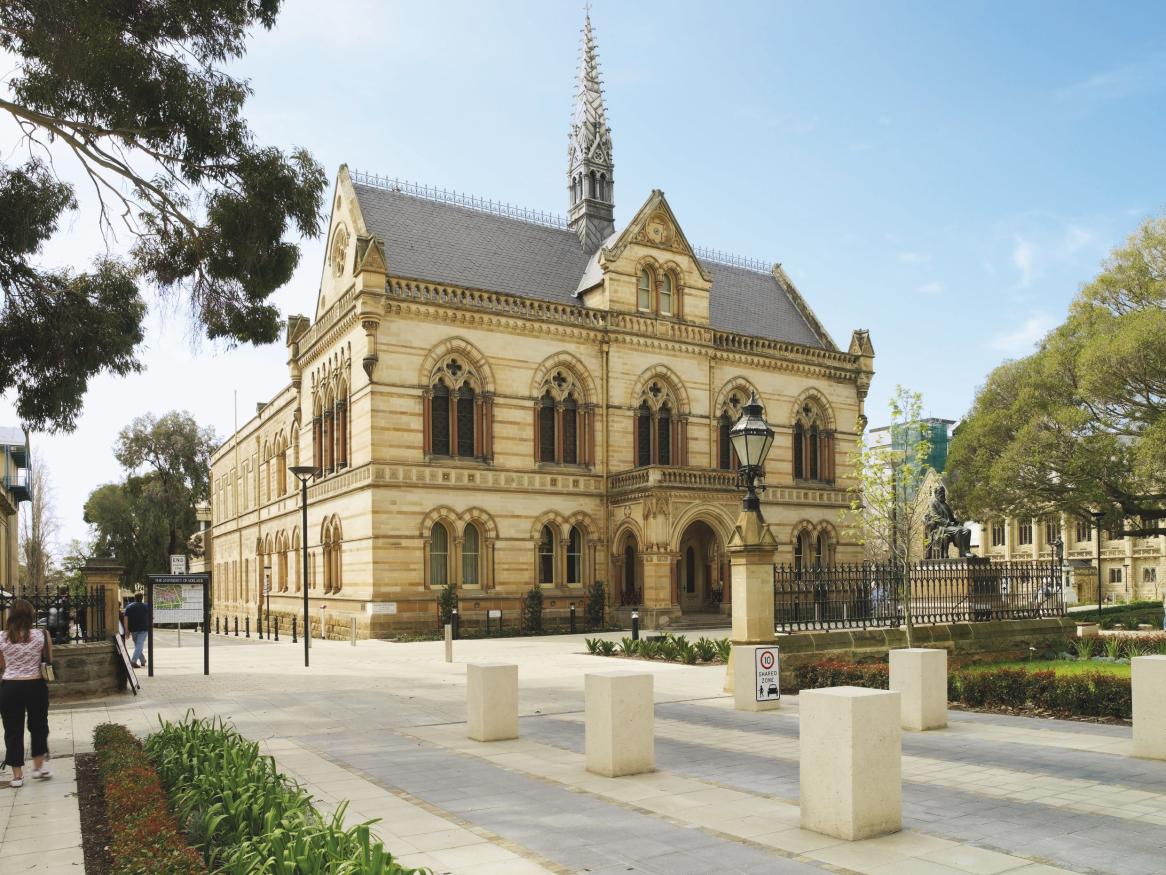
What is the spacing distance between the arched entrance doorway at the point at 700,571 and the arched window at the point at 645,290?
8.47 metres

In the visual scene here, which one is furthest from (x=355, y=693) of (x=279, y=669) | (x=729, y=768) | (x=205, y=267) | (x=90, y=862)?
(x=90, y=862)

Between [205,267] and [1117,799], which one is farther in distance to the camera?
[205,267]

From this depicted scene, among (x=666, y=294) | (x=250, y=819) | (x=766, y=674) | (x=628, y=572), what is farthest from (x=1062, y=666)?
(x=666, y=294)

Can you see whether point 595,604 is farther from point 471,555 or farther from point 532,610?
point 471,555

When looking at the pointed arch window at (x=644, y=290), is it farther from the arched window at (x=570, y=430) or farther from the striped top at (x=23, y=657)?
the striped top at (x=23, y=657)

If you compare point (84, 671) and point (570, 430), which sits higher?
point (570, 430)

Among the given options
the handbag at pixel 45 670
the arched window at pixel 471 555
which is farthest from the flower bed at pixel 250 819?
the arched window at pixel 471 555

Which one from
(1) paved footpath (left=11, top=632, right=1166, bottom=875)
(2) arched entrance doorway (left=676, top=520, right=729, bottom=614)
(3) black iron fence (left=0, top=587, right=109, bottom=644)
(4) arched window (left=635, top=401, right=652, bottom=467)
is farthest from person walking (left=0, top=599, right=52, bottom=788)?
(2) arched entrance doorway (left=676, top=520, right=729, bottom=614)

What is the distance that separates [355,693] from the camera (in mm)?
16828

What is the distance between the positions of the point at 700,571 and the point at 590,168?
17379 millimetres

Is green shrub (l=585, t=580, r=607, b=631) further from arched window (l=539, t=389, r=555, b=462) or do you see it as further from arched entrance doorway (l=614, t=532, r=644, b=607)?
arched window (l=539, t=389, r=555, b=462)

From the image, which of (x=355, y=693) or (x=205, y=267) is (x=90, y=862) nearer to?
→ (x=355, y=693)

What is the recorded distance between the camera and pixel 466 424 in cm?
3316

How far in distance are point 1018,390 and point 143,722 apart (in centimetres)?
3487
